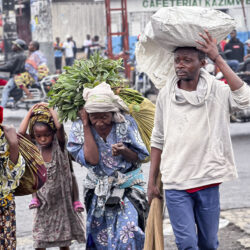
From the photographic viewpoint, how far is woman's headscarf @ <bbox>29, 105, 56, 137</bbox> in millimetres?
5594

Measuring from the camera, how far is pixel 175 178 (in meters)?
4.38

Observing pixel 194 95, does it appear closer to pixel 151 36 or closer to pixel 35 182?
pixel 151 36

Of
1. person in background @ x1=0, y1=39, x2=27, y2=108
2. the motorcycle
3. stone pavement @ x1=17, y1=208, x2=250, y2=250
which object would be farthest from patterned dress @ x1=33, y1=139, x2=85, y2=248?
the motorcycle

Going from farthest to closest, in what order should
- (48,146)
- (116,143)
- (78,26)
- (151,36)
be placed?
(78,26), (48,146), (116,143), (151,36)

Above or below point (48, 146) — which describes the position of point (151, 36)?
above

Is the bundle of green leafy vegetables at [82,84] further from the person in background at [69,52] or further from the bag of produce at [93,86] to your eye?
the person in background at [69,52]

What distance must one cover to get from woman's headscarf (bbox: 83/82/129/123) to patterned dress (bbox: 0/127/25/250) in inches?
29.6

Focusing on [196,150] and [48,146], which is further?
[48,146]

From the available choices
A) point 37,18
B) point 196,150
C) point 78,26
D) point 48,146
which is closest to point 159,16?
point 196,150

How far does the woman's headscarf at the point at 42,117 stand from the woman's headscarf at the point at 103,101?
2.24 ft

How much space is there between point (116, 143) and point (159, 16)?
3.49 ft

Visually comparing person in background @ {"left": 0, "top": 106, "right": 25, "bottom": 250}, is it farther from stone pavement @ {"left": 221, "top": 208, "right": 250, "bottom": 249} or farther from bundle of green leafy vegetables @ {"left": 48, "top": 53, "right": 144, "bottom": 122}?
stone pavement @ {"left": 221, "top": 208, "right": 250, "bottom": 249}

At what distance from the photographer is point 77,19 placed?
40438mm

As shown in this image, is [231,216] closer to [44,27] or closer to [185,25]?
[185,25]
